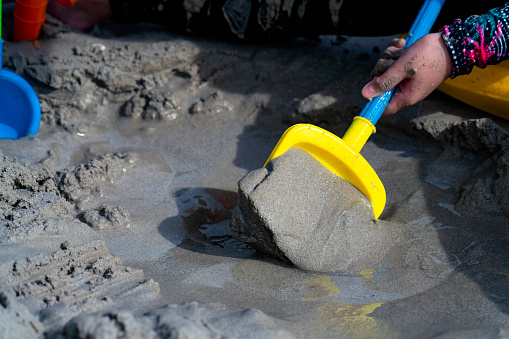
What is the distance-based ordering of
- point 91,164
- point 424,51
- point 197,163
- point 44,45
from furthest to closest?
point 44,45 → point 197,163 → point 91,164 → point 424,51

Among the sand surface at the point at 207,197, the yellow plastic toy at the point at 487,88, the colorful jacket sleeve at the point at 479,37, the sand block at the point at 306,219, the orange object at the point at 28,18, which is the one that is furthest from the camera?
the orange object at the point at 28,18

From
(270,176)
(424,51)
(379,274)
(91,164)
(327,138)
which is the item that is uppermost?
(424,51)

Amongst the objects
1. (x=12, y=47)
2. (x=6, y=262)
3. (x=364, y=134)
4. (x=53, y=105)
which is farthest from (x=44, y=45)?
(x=364, y=134)

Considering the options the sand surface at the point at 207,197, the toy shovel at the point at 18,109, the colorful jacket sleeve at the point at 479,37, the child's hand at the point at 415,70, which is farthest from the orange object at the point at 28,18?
the colorful jacket sleeve at the point at 479,37

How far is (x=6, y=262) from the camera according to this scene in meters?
1.31

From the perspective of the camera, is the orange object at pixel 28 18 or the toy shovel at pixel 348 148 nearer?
the toy shovel at pixel 348 148

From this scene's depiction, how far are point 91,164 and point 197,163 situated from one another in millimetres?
459

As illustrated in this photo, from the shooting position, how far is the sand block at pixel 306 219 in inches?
61.3

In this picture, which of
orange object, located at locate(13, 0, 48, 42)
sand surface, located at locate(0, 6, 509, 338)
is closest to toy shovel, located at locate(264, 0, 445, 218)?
sand surface, located at locate(0, 6, 509, 338)

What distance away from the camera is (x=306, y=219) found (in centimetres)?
160

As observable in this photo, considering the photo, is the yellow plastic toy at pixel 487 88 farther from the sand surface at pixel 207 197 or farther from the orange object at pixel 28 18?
the orange object at pixel 28 18

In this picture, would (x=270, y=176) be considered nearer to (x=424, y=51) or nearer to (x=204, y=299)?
(x=204, y=299)

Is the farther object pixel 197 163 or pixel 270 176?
pixel 197 163

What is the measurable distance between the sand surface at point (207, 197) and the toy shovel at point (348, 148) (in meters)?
0.16
